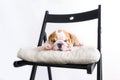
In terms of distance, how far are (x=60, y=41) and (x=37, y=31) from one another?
0.47 m

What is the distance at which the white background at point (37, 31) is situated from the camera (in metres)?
1.14

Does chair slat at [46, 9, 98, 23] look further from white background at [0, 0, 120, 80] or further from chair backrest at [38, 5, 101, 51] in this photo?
white background at [0, 0, 120, 80]

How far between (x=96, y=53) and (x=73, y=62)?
0.28 feet

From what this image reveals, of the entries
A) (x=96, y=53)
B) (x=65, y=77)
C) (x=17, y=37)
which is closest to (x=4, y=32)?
(x=17, y=37)

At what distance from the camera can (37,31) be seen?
1.25 m

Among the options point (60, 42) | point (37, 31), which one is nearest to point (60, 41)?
point (60, 42)

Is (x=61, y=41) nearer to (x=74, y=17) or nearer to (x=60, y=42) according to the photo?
(x=60, y=42)

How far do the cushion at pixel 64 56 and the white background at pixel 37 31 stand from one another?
1.38 feet

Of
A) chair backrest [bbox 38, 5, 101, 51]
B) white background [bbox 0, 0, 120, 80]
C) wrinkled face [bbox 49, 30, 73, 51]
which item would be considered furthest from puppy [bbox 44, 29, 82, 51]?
white background [bbox 0, 0, 120, 80]

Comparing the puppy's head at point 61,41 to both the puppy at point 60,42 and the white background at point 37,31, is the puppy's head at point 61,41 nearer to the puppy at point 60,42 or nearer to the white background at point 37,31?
the puppy at point 60,42

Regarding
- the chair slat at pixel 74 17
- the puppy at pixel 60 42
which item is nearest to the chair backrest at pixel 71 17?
the chair slat at pixel 74 17

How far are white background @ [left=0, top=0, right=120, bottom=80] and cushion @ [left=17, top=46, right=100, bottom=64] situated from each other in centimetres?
42
